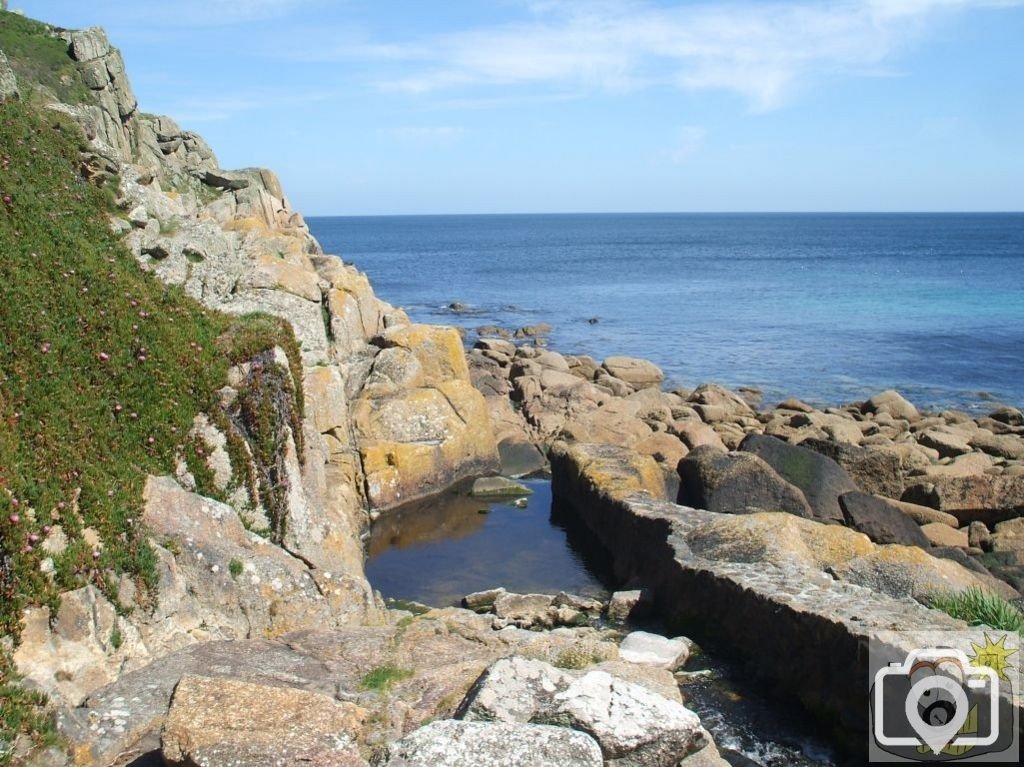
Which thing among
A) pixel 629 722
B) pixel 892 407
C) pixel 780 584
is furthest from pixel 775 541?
pixel 892 407

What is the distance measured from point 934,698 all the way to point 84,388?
34.7 ft

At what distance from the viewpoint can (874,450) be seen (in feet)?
76.7

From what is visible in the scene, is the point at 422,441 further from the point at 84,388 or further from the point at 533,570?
the point at 84,388

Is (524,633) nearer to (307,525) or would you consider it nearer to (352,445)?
(307,525)

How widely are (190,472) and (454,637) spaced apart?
430 centimetres

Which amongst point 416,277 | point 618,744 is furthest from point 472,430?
point 416,277

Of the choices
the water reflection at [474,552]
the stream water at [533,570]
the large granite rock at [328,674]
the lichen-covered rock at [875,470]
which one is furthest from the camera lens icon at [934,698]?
the lichen-covered rock at [875,470]

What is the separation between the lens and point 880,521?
1962 centimetres

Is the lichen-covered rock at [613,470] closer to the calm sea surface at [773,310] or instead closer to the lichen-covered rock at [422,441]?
the lichen-covered rock at [422,441]

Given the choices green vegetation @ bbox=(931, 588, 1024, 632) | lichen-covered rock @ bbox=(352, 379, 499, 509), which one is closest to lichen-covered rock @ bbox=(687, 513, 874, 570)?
green vegetation @ bbox=(931, 588, 1024, 632)

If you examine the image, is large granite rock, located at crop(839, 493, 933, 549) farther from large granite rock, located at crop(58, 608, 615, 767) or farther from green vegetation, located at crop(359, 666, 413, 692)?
green vegetation, located at crop(359, 666, 413, 692)

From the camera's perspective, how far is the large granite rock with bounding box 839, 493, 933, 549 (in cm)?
1923

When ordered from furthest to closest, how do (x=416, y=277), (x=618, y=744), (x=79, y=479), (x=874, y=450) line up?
(x=416, y=277) → (x=874, y=450) → (x=79, y=479) → (x=618, y=744)

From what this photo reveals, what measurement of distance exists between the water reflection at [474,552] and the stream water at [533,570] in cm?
2
